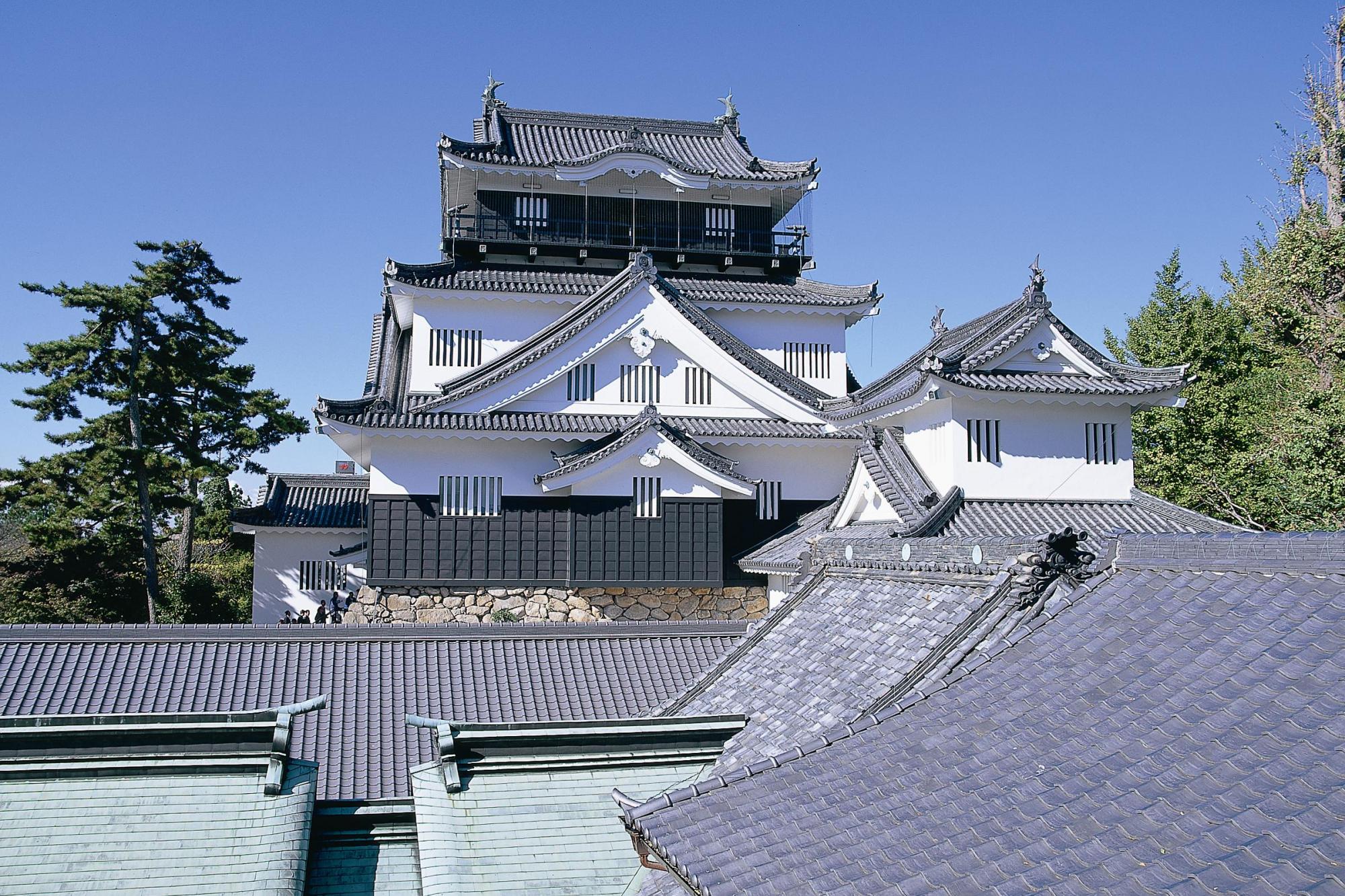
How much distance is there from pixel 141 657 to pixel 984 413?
1336 cm

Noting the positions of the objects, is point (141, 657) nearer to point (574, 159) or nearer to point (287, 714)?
point (287, 714)

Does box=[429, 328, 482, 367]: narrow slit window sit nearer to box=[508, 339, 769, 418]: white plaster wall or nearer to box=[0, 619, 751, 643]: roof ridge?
box=[508, 339, 769, 418]: white plaster wall

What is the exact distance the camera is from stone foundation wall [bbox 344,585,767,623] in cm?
1834

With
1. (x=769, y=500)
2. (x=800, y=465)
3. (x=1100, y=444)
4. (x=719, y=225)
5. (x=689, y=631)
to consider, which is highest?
(x=719, y=225)

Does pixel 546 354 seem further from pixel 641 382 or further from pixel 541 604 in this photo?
pixel 541 604

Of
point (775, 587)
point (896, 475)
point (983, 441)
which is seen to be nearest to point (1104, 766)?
point (896, 475)

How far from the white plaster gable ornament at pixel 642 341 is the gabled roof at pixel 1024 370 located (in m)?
5.19

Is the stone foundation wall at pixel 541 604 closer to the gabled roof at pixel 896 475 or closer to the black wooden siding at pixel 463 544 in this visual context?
the black wooden siding at pixel 463 544

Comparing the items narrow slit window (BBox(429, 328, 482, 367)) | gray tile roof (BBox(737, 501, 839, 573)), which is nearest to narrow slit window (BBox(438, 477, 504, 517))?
narrow slit window (BBox(429, 328, 482, 367))

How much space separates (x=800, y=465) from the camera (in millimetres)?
20391

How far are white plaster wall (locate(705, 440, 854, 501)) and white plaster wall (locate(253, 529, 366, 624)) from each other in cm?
1115

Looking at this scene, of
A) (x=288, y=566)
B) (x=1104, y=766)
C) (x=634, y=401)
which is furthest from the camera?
(x=288, y=566)

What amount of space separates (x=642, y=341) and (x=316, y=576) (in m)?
12.0

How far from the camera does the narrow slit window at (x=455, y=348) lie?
20.8m
